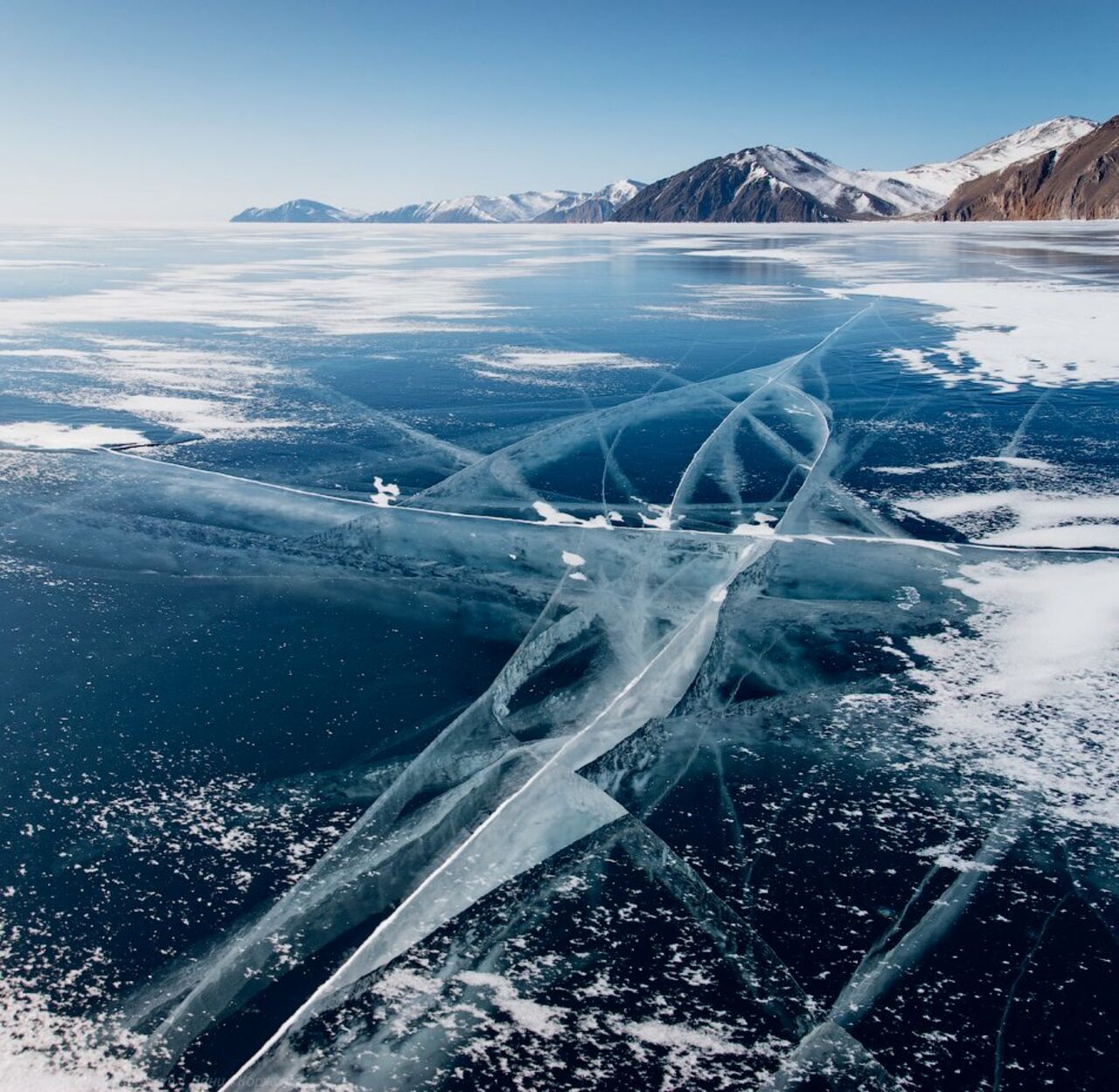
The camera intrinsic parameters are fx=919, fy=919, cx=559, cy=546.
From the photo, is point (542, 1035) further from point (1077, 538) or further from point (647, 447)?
point (647, 447)

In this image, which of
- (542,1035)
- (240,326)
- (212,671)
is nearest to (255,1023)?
(542,1035)

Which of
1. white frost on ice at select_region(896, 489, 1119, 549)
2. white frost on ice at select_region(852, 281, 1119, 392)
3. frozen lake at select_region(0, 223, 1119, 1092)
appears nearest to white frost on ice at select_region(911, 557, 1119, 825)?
frozen lake at select_region(0, 223, 1119, 1092)

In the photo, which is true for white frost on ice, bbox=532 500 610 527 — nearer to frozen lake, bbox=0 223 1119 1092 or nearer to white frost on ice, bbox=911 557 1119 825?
frozen lake, bbox=0 223 1119 1092

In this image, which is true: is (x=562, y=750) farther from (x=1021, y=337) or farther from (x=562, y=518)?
(x=1021, y=337)

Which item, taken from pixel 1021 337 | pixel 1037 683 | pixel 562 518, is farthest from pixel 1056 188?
Result: pixel 1037 683

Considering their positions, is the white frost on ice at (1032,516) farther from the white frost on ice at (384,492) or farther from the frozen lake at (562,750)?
the white frost on ice at (384,492)

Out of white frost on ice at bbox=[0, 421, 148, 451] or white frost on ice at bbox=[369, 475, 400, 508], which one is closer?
white frost on ice at bbox=[369, 475, 400, 508]

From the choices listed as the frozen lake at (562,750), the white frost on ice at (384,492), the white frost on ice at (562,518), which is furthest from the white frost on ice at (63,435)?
the white frost on ice at (562,518)
